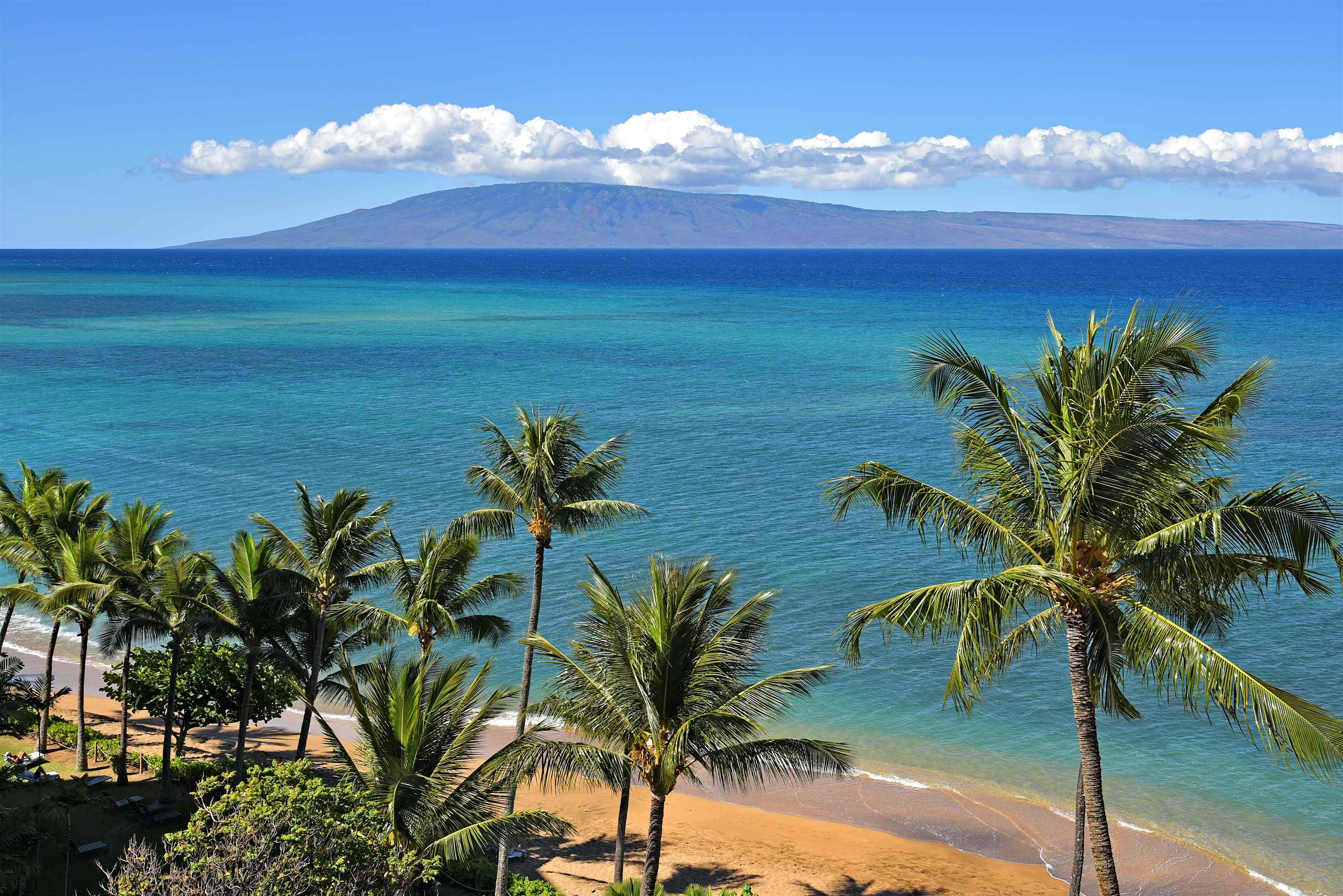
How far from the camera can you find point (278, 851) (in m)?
14.9

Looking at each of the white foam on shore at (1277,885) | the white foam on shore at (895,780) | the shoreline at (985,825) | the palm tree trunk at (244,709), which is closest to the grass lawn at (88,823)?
the palm tree trunk at (244,709)

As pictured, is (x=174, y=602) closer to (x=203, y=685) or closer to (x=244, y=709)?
(x=244, y=709)

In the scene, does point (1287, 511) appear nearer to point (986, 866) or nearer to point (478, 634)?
point (986, 866)

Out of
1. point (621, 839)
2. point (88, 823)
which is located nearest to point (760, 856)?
point (621, 839)

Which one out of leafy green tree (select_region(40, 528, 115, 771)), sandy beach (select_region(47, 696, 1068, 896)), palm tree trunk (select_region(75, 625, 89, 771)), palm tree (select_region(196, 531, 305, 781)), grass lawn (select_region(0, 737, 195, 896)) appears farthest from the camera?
palm tree trunk (select_region(75, 625, 89, 771))

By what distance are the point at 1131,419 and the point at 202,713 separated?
2328 centimetres

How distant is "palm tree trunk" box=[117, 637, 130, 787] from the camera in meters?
26.8

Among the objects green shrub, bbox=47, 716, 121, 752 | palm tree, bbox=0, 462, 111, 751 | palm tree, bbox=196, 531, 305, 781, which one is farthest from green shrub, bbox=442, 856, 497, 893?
green shrub, bbox=47, 716, 121, 752

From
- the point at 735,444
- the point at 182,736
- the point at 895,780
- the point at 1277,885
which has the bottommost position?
the point at 895,780

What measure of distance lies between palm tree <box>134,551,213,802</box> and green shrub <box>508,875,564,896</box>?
8.54m

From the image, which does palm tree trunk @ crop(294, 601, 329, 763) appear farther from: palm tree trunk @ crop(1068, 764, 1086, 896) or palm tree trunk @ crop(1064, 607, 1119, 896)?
palm tree trunk @ crop(1064, 607, 1119, 896)

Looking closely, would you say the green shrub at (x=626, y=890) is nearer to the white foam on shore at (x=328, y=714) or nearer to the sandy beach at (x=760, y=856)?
the sandy beach at (x=760, y=856)

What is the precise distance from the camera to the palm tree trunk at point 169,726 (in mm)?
25047

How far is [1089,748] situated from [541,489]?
484 inches
